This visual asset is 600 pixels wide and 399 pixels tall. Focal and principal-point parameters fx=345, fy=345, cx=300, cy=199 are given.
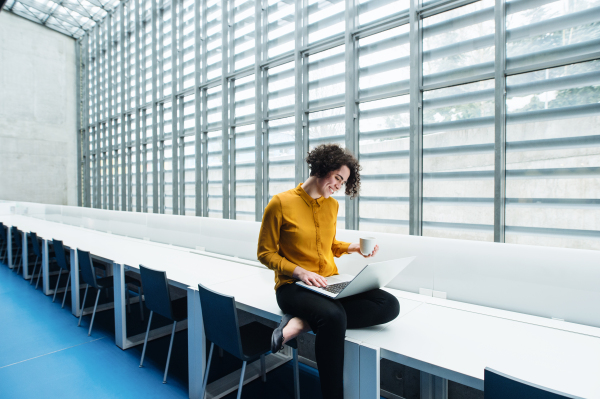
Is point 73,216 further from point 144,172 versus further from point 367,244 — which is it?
point 367,244

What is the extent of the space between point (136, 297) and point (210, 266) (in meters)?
1.84

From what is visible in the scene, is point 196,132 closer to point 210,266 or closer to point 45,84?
point 210,266

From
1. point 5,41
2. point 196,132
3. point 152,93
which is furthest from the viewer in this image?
point 5,41

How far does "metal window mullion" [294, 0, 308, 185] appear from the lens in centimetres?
525

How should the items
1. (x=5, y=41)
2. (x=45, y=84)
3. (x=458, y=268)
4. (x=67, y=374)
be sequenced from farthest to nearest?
(x=45, y=84), (x=5, y=41), (x=67, y=374), (x=458, y=268)

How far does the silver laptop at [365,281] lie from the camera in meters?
1.50

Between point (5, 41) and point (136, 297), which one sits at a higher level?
point (5, 41)

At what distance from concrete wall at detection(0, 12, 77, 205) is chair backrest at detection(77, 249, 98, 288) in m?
11.0

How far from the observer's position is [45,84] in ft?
39.8

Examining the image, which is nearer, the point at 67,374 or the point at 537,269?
the point at 537,269

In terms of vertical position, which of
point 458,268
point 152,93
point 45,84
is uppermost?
point 45,84

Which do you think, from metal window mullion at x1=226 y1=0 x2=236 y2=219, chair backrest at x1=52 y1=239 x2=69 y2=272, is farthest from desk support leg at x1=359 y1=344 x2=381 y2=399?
metal window mullion at x1=226 y1=0 x2=236 y2=219

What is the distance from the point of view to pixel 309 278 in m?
1.71

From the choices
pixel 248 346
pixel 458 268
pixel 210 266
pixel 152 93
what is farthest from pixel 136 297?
pixel 152 93
